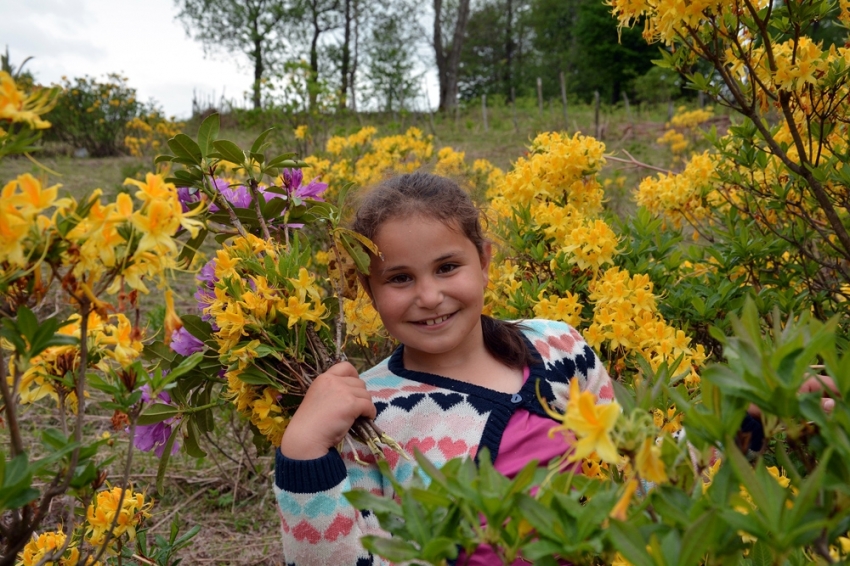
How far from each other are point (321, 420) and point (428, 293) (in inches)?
16.0

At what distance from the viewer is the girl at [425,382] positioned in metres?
1.34

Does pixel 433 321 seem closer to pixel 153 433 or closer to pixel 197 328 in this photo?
pixel 197 328

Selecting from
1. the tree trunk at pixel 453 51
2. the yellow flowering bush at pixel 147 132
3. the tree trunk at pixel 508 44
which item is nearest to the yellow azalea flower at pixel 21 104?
the yellow flowering bush at pixel 147 132

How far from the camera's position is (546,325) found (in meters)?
1.89

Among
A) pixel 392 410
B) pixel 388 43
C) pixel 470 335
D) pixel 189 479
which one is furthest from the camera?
pixel 388 43

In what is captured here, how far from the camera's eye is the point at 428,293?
1.56 meters

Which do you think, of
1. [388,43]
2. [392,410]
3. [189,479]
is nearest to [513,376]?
[392,410]

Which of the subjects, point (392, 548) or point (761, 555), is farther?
point (761, 555)

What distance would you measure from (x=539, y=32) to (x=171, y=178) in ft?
130

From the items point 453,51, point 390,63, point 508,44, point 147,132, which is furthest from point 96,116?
point 508,44

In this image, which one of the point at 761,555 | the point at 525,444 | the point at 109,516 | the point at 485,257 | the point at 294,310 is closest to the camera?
the point at 761,555

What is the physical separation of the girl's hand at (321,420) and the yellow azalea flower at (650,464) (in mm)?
759

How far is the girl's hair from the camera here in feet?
5.44

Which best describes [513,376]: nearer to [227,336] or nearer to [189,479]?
[227,336]
